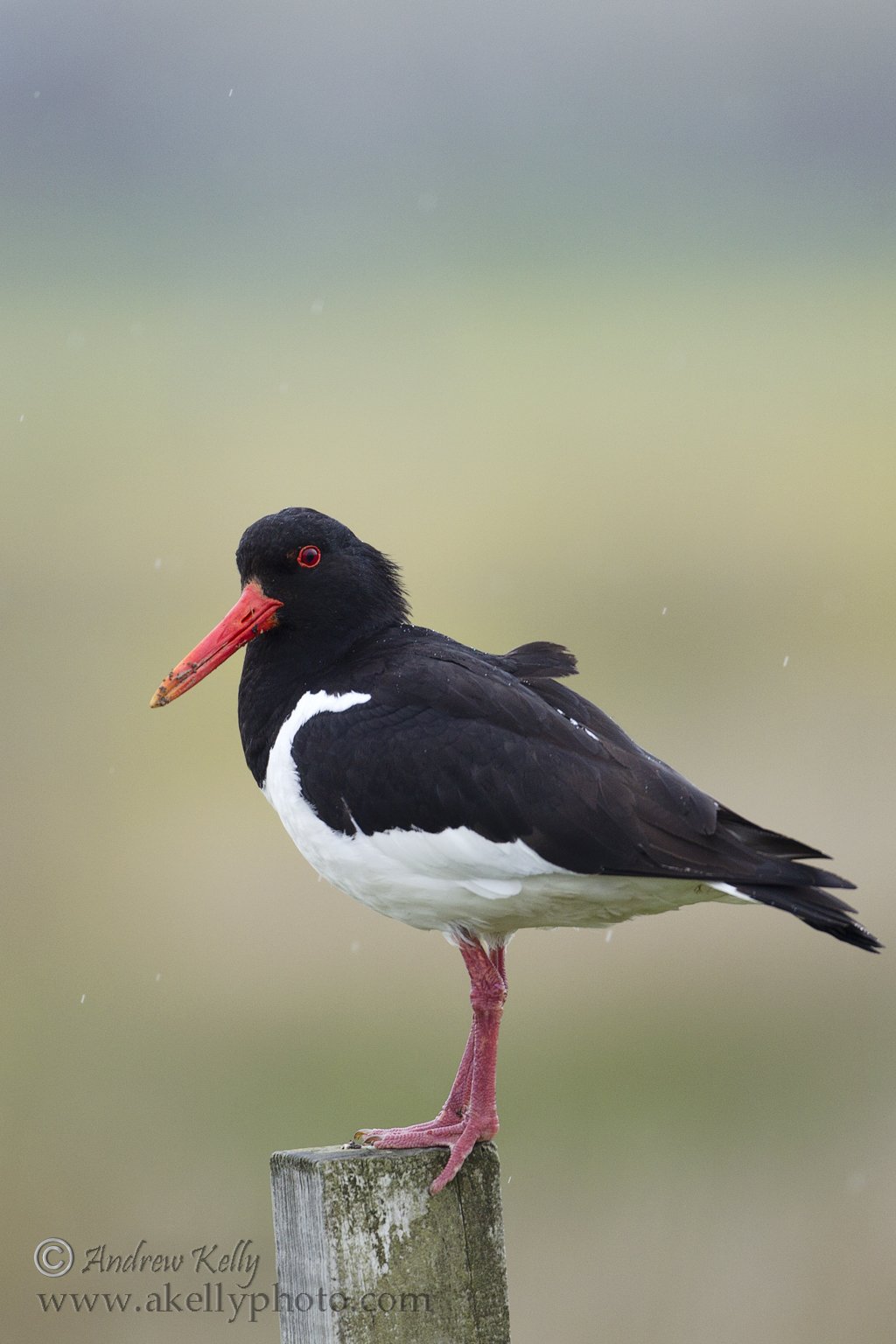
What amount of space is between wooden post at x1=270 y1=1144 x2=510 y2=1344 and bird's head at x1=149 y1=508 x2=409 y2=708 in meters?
1.87

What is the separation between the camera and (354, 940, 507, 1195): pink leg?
421 centimetres

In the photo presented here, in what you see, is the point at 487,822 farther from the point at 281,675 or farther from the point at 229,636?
the point at 229,636

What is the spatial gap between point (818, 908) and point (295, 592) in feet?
6.51

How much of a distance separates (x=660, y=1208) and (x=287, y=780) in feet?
15.2

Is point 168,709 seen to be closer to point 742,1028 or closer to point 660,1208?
point 742,1028

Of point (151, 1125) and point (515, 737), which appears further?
point (151, 1125)

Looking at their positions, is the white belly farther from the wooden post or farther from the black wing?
the wooden post

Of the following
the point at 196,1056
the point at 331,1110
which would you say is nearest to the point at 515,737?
the point at 331,1110

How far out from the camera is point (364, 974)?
1091 centimetres

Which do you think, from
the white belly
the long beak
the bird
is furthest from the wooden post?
the long beak

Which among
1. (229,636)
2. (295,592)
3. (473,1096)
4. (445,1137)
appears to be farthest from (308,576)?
(445,1137)

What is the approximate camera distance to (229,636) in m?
5.45

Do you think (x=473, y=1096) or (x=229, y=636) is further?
(x=229, y=636)

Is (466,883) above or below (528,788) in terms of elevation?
below
